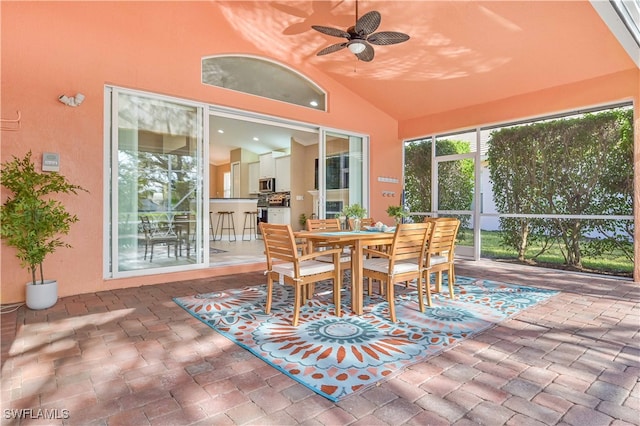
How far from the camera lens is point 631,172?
5145mm

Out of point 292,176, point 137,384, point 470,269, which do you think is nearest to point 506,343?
point 137,384

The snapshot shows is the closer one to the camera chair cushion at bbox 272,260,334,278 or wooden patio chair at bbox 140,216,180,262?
chair cushion at bbox 272,260,334,278

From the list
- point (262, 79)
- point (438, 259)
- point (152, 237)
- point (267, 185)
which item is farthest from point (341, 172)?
point (267, 185)

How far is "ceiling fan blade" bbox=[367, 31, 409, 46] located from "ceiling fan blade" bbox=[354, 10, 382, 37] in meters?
0.09

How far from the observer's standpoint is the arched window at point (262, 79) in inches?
193

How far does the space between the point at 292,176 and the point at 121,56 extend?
597 cm

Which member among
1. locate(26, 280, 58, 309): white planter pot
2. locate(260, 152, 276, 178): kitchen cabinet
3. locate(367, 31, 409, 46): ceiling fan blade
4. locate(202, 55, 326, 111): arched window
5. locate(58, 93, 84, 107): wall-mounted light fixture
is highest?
locate(202, 55, 326, 111): arched window

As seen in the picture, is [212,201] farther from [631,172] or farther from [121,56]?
[631,172]

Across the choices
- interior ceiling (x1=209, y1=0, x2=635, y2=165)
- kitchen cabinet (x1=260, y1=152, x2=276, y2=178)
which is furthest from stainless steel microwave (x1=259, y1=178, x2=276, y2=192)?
interior ceiling (x1=209, y1=0, x2=635, y2=165)

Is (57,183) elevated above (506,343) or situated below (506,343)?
above

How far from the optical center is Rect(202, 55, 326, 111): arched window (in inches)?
193

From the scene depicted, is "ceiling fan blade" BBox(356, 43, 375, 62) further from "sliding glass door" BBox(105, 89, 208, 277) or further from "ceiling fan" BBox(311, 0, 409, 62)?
"sliding glass door" BBox(105, 89, 208, 277)

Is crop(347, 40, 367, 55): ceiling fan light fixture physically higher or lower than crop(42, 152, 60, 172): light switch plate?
higher

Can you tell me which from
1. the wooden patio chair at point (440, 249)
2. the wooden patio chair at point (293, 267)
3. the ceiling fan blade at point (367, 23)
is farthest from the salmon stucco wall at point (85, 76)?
the wooden patio chair at point (440, 249)
